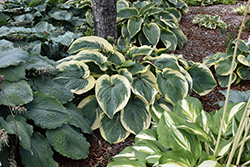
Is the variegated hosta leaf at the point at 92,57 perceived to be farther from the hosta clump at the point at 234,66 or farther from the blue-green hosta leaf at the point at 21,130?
the hosta clump at the point at 234,66

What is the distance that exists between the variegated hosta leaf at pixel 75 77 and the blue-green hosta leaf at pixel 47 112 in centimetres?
35

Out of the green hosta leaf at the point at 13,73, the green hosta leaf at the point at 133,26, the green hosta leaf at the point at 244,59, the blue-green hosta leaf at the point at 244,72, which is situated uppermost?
the green hosta leaf at the point at 133,26

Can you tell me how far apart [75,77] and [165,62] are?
1.15 meters

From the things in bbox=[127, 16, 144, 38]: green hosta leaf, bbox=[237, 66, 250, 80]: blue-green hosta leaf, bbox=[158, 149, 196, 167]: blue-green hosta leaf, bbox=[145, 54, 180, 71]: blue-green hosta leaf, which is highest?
bbox=[127, 16, 144, 38]: green hosta leaf

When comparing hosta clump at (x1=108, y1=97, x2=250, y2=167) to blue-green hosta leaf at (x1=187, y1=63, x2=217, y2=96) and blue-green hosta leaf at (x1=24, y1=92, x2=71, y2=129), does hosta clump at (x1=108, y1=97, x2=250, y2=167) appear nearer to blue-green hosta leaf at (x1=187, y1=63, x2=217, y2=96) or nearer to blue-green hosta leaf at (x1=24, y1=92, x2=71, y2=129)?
blue-green hosta leaf at (x1=24, y1=92, x2=71, y2=129)

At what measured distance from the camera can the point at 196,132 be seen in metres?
1.44

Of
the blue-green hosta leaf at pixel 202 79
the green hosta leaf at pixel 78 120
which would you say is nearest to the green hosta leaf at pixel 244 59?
the blue-green hosta leaf at pixel 202 79

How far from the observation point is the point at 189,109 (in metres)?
1.80

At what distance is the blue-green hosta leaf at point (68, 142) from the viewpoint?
177 cm

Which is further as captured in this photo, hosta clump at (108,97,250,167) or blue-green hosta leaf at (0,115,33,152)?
blue-green hosta leaf at (0,115,33,152)

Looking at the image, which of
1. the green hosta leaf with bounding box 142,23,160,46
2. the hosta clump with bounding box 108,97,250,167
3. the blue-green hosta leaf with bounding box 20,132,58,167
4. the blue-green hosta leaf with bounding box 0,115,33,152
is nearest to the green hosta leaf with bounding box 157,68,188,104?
the hosta clump with bounding box 108,97,250,167

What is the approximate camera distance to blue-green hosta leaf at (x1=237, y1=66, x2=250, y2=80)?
313 cm

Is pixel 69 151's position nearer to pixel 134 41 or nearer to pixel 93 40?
pixel 93 40

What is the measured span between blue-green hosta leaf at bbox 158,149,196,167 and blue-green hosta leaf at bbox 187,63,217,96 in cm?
161
